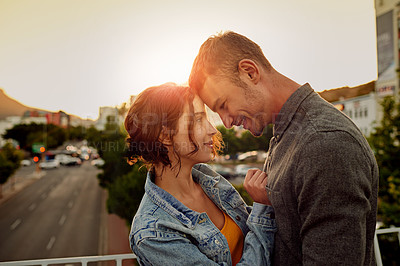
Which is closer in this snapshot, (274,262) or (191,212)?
(274,262)

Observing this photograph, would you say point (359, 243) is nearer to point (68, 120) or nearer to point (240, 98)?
point (240, 98)

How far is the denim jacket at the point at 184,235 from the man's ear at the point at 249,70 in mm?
475

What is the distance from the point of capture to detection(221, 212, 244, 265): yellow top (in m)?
1.30

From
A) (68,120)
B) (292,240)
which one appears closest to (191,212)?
(292,240)

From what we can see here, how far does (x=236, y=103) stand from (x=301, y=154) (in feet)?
1.15

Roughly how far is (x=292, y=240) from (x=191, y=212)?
1.44 feet

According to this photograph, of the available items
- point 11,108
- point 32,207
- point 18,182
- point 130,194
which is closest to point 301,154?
point 130,194

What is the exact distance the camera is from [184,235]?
1.15m

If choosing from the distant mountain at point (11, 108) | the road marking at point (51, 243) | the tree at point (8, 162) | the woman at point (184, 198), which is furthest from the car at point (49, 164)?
the woman at point (184, 198)

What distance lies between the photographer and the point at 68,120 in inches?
3826

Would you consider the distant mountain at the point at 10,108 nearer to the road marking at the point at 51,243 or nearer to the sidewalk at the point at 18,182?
the sidewalk at the point at 18,182

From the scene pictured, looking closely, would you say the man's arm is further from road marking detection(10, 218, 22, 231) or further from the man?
road marking detection(10, 218, 22, 231)

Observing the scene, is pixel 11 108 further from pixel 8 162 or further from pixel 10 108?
pixel 8 162

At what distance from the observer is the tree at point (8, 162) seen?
2639 cm
